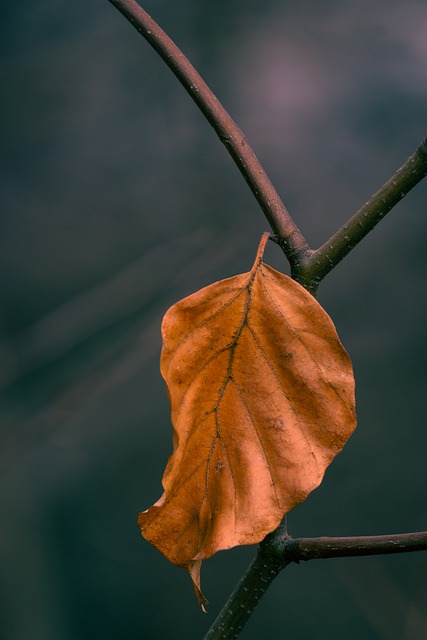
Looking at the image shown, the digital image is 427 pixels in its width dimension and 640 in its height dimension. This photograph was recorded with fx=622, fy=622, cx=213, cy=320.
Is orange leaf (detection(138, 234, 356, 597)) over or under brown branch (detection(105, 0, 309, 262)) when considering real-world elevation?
under

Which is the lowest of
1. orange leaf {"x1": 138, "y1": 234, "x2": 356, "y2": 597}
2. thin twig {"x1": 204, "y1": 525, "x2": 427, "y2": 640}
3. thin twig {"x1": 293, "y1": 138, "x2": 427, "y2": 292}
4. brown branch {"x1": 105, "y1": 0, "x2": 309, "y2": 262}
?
thin twig {"x1": 204, "y1": 525, "x2": 427, "y2": 640}

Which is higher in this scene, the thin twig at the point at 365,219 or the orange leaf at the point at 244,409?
the thin twig at the point at 365,219
